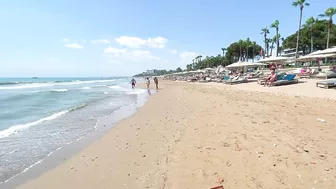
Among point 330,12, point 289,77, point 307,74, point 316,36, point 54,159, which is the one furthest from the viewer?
point 316,36

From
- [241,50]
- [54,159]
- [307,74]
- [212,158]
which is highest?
[241,50]

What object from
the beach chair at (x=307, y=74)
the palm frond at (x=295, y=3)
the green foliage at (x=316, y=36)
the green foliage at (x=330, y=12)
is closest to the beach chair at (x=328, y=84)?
the beach chair at (x=307, y=74)

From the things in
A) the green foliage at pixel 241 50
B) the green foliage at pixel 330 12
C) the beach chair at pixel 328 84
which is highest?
the green foliage at pixel 330 12

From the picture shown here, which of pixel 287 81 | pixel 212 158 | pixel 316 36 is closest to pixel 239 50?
pixel 316 36

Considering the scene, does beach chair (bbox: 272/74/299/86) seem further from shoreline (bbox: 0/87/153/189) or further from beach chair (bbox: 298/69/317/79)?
shoreline (bbox: 0/87/153/189)

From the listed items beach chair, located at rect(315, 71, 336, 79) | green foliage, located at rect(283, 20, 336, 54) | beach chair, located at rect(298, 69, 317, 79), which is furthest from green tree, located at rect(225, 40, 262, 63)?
beach chair, located at rect(315, 71, 336, 79)

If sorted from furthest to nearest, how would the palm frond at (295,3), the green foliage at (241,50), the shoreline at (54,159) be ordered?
the green foliage at (241,50)
the palm frond at (295,3)
the shoreline at (54,159)

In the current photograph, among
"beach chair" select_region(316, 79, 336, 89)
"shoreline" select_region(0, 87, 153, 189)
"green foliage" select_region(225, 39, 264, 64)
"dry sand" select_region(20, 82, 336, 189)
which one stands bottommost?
"shoreline" select_region(0, 87, 153, 189)

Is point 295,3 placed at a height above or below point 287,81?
above

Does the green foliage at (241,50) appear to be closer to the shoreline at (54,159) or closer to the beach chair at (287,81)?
the beach chair at (287,81)

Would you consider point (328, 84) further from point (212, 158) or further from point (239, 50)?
point (239, 50)

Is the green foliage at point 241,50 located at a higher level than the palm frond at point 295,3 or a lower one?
lower

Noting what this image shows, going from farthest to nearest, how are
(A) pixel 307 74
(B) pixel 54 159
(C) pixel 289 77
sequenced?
1. (A) pixel 307 74
2. (C) pixel 289 77
3. (B) pixel 54 159

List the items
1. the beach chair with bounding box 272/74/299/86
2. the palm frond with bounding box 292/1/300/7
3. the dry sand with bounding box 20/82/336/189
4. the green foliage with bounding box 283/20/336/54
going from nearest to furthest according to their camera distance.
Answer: the dry sand with bounding box 20/82/336/189 → the beach chair with bounding box 272/74/299/86 → the palm frond with bounding box 292/1/300/7 → the green foliage with bounding box 283/20/336/54
